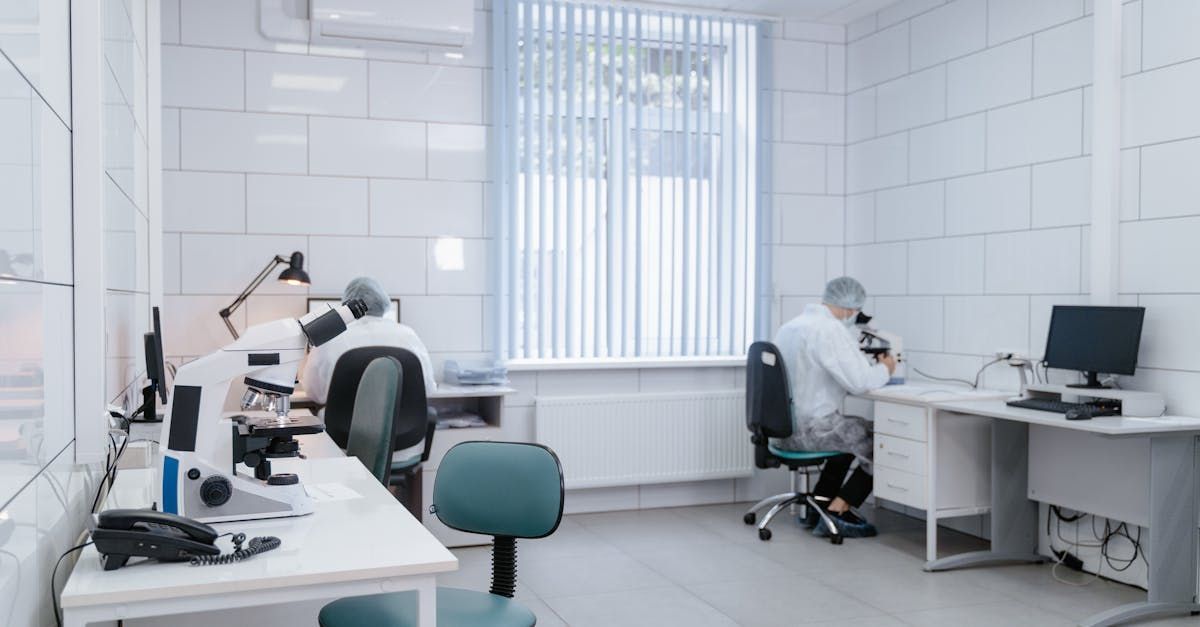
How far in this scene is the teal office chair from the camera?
2.49 m

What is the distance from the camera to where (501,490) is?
2668 mm

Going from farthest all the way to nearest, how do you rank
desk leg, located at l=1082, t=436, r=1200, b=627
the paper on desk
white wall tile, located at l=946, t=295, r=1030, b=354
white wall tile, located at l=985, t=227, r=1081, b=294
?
white wall tile, located at l=946, t=295, r=1030, b=354 → white wall tile, located at l=985, t=227, r=1081, b=294 → desk leg, located at l=1082, t=436, r=1200, b=627 → the paper on desk

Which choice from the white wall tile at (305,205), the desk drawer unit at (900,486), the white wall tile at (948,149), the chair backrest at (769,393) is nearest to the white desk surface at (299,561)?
the white wall tile at (305,205)

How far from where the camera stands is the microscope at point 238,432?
2.04 metres

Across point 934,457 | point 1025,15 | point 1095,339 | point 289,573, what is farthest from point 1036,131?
point 289,573

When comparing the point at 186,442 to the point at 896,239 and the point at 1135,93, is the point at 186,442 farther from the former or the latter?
the point at 896,239

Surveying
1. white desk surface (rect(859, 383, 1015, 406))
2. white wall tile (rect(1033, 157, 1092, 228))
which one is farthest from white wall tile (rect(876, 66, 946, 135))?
white desk surface (rect(859, 383, 1015, 406))

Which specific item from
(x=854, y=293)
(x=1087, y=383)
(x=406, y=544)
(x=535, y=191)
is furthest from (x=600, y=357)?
(x=406, y=544)

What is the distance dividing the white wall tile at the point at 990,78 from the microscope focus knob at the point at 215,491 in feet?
13.5

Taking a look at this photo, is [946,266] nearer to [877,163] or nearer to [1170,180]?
[877,163]

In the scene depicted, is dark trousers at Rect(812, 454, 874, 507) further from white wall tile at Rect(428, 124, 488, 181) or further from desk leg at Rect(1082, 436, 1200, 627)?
white wall tile at Rect(428, 124, 488, 181)

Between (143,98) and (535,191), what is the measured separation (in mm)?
2080

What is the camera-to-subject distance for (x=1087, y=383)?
13.5 ft

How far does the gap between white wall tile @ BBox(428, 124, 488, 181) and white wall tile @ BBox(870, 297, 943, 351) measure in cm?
245
